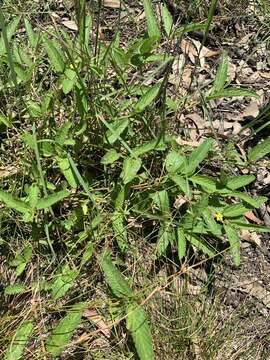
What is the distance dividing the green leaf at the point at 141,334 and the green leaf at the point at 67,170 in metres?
0.42

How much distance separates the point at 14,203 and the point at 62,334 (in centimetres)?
39

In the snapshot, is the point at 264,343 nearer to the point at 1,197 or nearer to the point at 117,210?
the point at 117,210

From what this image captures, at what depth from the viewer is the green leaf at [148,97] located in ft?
6.06

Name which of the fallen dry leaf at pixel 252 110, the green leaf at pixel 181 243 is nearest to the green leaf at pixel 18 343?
the green leaf at pixel 181 243

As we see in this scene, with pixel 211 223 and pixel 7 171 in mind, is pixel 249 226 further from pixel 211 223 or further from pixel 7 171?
pixel 7 171

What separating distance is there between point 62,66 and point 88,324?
2.58 feet

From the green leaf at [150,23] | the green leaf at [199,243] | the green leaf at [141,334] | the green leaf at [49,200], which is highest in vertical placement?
the green leaf at [150,23]

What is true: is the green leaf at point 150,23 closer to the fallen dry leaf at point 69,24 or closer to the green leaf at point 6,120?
the green leaf at point 6,120

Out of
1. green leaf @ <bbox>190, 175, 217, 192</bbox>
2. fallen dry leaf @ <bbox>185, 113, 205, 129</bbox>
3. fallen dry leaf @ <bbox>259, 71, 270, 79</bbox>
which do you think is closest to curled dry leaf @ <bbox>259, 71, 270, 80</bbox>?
fallen dry leaf @ <bbox>259, 71, 270, 79</bbox>

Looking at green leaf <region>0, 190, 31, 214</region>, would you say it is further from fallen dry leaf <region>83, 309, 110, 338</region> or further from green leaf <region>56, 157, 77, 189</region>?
fallen dry leaf <region>83, 309, 110, 338</region>

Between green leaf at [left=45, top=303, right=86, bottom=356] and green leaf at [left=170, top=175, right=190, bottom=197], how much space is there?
0.47 metres

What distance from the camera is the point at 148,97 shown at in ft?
6.08

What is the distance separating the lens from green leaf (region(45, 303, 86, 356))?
1.79 metres

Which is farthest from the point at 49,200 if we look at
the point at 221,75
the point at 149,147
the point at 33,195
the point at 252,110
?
the point at 252,110
